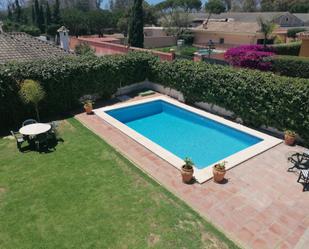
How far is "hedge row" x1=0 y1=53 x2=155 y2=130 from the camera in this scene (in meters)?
13.8

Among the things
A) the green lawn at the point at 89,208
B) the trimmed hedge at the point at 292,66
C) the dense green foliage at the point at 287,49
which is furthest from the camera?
the dense green foliage at the point at 287,49

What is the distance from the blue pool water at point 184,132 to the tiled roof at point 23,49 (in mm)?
7597

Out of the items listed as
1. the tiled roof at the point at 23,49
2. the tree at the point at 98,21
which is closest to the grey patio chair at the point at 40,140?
the tiled roof at the point at 23,49

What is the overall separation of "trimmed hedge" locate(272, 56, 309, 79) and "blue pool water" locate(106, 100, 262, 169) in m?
11.2

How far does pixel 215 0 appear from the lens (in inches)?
3999

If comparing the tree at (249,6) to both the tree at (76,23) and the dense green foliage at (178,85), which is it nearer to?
the tree at (76,23)

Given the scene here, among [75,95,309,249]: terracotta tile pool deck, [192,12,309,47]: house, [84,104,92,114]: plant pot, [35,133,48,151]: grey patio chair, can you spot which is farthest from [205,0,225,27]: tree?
[35,133,48,151]: grey patio chair

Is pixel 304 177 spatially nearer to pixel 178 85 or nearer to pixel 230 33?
pixel 178 85

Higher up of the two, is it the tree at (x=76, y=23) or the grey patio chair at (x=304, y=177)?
the tree at (x=76, y=23)

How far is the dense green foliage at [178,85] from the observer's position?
40.5 feet

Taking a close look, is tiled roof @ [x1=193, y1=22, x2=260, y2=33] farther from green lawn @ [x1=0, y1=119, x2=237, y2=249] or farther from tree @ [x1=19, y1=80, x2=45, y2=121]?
green lawn @ [x1=0, y1=119, x2=237, y2=249]

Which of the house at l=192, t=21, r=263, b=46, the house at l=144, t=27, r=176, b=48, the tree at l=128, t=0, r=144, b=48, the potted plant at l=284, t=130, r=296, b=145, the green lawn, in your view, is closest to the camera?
the green lawn

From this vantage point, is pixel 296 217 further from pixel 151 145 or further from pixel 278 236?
pixel 151 145

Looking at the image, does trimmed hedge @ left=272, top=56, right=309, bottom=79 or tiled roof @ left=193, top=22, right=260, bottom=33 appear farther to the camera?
tiled roof @ left=193, top=22, right=260, bottom=33
